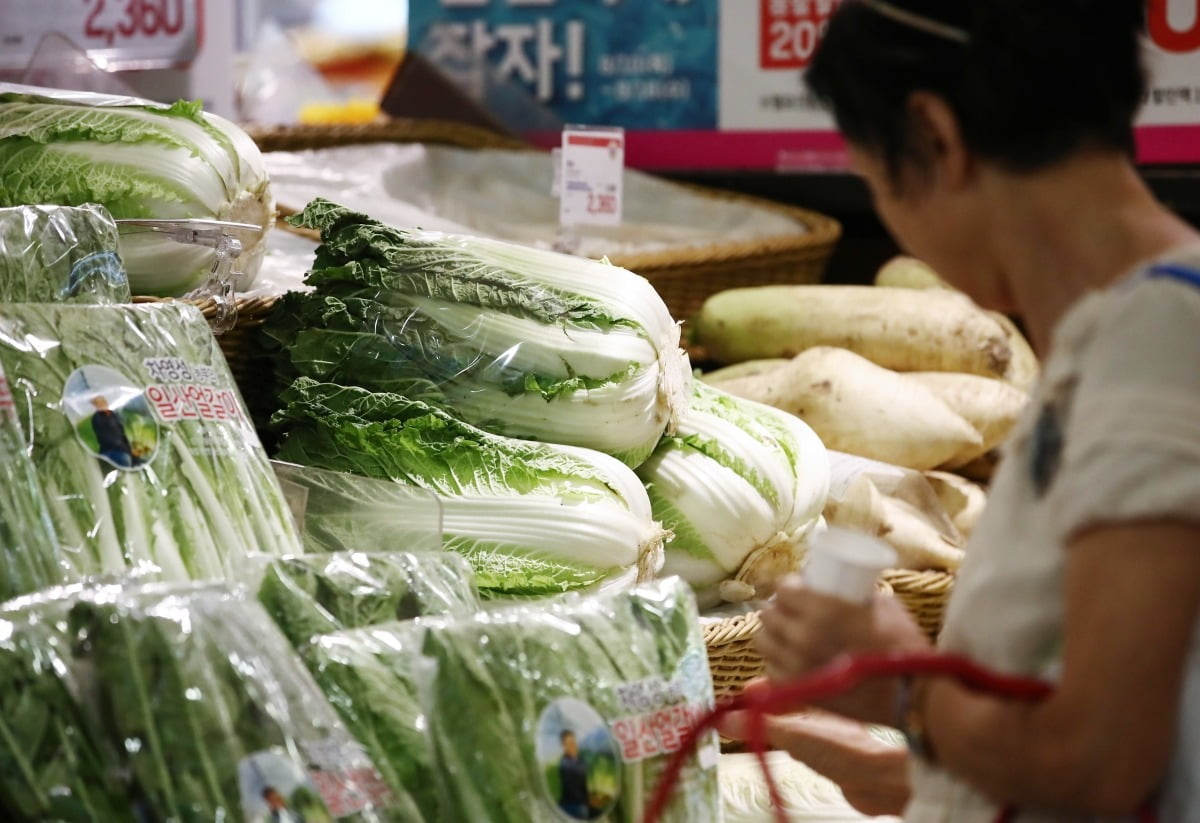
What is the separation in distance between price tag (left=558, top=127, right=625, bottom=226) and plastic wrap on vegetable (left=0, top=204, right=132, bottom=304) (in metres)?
1.44

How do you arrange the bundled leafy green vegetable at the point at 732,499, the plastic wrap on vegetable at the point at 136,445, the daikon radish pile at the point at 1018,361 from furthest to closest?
1. the daikon radish pile at the point at 1018,361
2. the bundled leafy green vegetable at the point at 732,499
3. the plastic wrap on vegetable at the point at 136,445

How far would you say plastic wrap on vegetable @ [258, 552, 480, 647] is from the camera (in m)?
1.51

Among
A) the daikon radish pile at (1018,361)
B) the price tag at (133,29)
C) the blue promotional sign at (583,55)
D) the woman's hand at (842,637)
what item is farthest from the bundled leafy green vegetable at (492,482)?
the blue promotional sign at (583,55)

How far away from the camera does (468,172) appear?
14.1 feet

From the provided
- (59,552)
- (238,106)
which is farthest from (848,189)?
(59,552)

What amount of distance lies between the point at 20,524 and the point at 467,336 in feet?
2.72

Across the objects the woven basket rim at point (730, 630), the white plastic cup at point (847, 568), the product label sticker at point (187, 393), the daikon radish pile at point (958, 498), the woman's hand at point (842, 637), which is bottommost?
the daikon radish pile at point (958, 498)

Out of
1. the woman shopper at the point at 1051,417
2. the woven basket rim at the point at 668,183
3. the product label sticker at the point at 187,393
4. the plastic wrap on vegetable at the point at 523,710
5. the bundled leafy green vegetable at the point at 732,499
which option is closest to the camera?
the woman shopper at the point at 1051,417

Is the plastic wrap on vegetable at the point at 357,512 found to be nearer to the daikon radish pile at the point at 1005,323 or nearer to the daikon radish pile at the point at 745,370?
the daikon radish pile at the point at 745,370

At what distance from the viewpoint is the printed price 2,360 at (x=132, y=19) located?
3.57m

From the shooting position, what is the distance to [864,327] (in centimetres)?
340

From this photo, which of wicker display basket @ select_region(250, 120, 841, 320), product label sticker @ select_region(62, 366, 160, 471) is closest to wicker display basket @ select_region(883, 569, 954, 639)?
wicker display basket @ select_region(250, 120, 841, 320)

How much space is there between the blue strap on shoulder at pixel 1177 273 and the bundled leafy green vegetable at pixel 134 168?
5.10 ft

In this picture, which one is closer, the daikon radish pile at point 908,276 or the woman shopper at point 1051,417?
the woman shopper at point 1051,417
